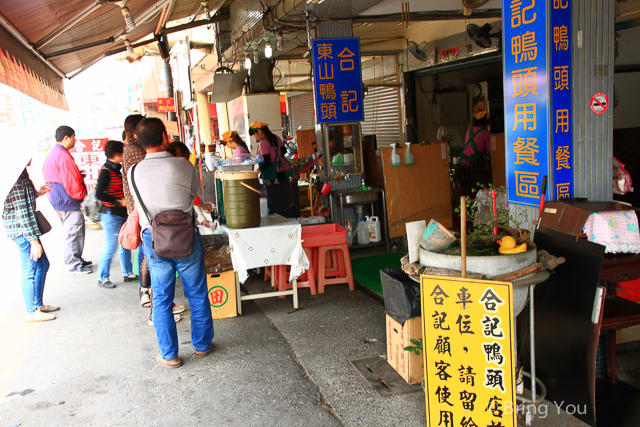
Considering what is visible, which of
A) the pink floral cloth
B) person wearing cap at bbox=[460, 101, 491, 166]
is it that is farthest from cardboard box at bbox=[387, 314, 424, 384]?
person wearing cap at bbox=[460, 101, 491, 166]

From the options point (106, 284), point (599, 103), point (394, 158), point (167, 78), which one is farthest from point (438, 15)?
point (167, 78)

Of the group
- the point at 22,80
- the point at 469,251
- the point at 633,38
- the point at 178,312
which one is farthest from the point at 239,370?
the point at 633,38

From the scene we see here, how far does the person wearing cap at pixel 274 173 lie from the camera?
308 inches

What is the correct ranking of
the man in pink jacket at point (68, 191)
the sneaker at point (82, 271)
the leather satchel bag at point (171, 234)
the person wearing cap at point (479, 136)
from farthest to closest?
the person wearing cap at point (479, 136)
the sneaker at point (82, 271)
the man in pink jacket at point (68, 191)
the leather satchel bag at point (171, 234)

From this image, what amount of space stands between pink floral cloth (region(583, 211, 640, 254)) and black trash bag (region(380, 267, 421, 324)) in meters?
1.23

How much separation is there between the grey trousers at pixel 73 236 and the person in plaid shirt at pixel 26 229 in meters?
1.87

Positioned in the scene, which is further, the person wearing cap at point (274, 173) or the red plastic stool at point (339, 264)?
the person wearing cap at point (274, 173)

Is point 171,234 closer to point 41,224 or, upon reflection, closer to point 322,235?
point 322,235

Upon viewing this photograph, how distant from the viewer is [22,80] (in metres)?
4.46

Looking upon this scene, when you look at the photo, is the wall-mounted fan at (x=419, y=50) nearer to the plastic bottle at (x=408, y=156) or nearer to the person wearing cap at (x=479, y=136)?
the person wearing cap at (x=479, y=136)

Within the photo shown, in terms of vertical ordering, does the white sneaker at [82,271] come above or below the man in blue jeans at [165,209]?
below

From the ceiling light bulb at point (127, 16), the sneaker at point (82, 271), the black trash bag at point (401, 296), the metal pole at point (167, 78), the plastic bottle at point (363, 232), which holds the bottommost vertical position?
the sneaker at point (82, 271)

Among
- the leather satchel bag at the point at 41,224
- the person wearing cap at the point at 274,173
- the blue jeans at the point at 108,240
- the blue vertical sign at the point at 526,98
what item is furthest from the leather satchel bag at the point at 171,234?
the person wearing cap at the point at 274,173

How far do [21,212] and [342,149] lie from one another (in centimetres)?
428
